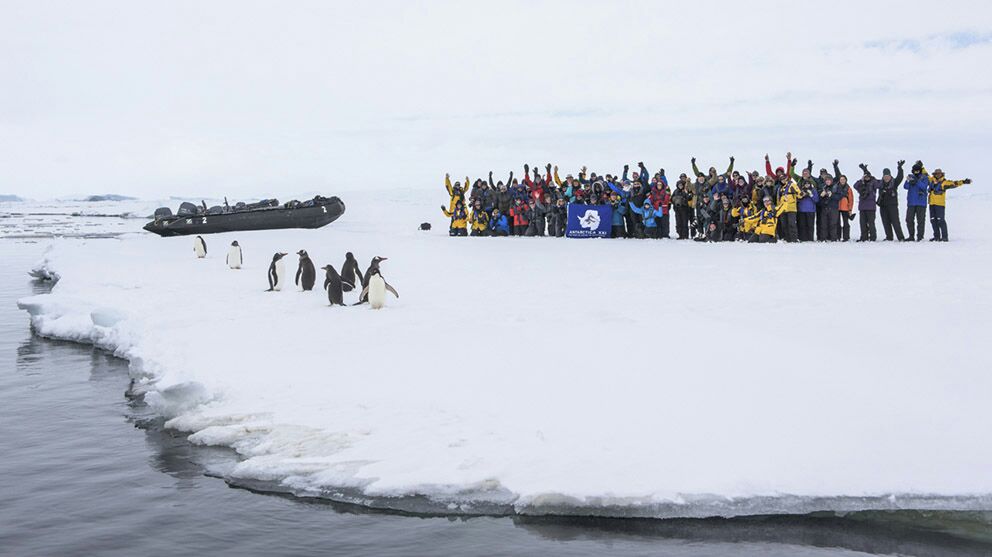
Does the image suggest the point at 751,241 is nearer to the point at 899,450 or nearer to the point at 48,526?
the point at 899,450

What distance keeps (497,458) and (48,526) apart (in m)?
2.61

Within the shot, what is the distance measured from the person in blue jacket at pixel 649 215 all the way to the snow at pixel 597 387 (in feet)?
24.3

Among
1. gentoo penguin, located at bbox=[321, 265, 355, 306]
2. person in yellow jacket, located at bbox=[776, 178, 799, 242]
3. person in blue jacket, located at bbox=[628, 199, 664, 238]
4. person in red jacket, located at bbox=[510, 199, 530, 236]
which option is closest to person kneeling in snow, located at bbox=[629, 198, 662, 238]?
person in blue jacket, located at bbox=[628, 199, 664, 238]

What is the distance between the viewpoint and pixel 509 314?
9570mm

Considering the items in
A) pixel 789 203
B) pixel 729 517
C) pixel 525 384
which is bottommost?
pixel 729 517

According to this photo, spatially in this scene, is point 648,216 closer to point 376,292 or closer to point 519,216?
point 519,216

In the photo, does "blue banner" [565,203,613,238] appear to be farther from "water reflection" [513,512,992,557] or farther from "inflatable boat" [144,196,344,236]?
"water reflection" [513,512,992,557]

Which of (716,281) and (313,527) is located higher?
(716,281)

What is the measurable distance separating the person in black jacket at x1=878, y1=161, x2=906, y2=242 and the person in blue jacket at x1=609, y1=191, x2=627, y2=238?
5.63 m

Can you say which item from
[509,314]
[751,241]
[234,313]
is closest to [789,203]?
[751,241]

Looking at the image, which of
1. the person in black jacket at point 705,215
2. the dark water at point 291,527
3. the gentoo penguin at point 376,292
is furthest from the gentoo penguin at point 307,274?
the person in black jacket at point 705,215

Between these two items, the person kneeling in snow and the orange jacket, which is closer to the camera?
the orange jacket

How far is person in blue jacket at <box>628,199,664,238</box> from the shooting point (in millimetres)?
19656

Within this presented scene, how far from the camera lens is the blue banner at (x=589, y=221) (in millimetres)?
20750
